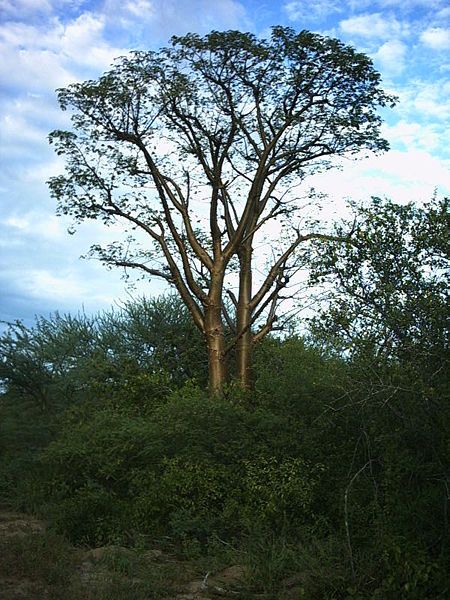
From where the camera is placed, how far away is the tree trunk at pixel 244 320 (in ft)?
61.8

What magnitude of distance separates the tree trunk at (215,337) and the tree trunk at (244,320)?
527 millimetres

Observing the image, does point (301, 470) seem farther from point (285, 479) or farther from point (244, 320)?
point (244, 320)

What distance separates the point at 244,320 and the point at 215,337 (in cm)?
101

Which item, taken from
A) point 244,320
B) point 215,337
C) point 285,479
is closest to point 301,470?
point 285,479

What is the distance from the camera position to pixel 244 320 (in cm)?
1909

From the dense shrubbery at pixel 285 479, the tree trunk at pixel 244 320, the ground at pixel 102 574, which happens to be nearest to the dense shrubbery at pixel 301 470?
the dense shrubbery at pixel 285 479

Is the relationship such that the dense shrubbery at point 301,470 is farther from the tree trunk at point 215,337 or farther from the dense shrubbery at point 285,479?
the tree trunk at point 215,337

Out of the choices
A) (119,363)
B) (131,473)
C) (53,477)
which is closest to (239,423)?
(131,473)

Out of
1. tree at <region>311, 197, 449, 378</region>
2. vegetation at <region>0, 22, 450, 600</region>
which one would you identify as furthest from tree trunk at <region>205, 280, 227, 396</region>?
tree at <region>311, 197, 449, 378</region>

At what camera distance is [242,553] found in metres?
9.38

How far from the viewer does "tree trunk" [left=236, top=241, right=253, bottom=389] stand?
18844 millimetres

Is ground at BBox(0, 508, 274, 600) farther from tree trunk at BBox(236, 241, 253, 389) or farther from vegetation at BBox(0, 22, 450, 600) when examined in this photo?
tree trunk at BBox(236, 241, 253, 389)

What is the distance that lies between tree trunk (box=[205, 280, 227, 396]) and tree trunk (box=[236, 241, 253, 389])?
1.73ft

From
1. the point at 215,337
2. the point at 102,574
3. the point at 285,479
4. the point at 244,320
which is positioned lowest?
the point at 102,574
